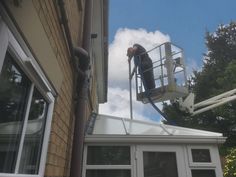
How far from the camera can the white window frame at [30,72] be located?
142 centimetres

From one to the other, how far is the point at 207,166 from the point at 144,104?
4.00 meters

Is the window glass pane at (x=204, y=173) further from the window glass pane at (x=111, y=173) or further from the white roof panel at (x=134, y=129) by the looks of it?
the window glass pane at (x=111, y=173)

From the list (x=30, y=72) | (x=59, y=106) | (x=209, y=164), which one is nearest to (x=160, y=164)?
(x=209, y=164)

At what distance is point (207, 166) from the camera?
4.79 m

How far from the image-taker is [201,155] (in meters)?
4.91

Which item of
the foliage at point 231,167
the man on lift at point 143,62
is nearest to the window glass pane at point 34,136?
the man on lift at point 143,62

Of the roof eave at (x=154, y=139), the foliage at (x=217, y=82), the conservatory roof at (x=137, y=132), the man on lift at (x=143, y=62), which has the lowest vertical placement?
the roof eave at (x=154, y=139)

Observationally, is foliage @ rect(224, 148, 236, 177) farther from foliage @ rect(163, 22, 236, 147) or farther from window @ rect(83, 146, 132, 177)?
window @ rect(83, 146, 132, 177)

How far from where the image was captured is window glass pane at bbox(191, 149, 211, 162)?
4.85m

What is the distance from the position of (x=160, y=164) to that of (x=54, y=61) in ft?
11.0

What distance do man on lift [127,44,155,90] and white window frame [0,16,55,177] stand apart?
5.86m

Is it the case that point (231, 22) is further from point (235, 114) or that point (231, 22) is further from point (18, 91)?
point (18, 91)

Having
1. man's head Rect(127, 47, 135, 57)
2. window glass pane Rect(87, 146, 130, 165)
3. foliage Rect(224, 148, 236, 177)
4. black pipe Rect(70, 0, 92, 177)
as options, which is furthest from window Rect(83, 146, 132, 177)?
foliage Rect(224, 148, 236, 177)

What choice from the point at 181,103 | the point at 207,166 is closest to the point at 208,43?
the point at 181,103
